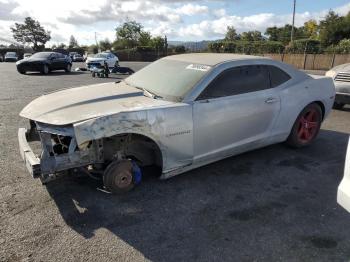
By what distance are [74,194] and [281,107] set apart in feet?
10.00

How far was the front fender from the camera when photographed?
3273mm

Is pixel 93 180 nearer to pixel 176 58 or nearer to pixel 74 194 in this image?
pixel 74 194

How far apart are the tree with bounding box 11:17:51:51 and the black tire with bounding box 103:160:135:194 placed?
351 feet

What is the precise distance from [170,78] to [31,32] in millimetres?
109307

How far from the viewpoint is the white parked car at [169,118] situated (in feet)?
11.2

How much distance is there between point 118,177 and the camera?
12.0ft

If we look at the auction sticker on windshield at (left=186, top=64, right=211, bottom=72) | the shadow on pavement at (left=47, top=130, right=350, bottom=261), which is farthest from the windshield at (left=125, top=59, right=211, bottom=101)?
the shadow on pavement at (left=47, top=130, right=350, bottom=261)

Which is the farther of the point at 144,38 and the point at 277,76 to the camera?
the point at 144,38

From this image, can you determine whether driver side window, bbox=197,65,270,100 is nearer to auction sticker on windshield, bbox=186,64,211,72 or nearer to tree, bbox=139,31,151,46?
auction sticker on windshield, bbox=186,64,211,72

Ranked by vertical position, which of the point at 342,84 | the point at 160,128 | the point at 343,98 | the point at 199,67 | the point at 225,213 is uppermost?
the point at 199,67

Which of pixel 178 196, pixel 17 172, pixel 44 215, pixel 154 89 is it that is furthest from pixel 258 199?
pixel 17 172

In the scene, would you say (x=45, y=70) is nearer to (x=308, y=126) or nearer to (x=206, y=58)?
(x=206, y=58)

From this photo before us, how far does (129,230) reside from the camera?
3.14 m

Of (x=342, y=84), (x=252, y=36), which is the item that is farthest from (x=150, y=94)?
(x=252, y=36)
